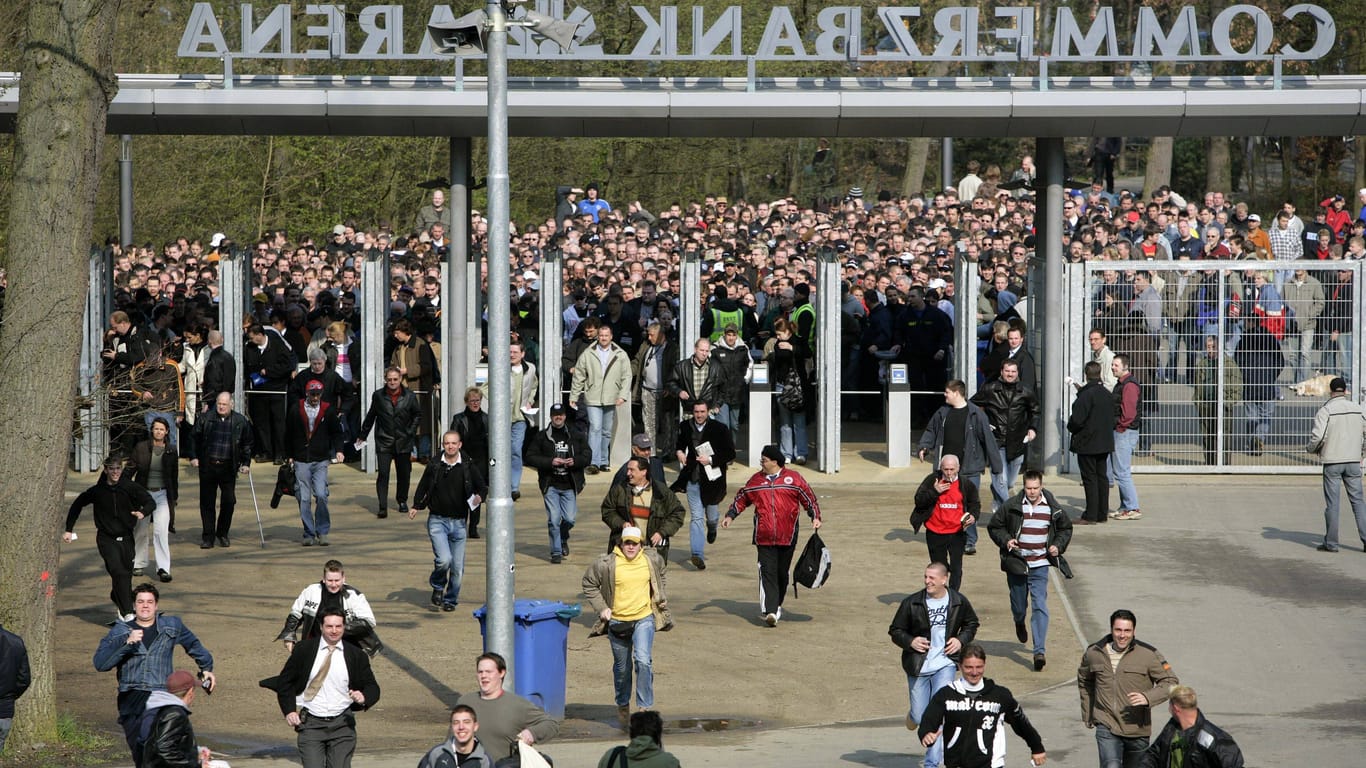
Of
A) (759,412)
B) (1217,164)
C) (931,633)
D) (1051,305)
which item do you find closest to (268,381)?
(759,412)

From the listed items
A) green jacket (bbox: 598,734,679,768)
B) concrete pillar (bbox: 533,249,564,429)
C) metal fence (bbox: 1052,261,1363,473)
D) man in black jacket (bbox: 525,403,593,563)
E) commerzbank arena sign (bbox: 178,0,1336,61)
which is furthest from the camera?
concrete pillar (bbox: 533,249,564,429)

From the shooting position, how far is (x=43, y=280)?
1245 centimetres

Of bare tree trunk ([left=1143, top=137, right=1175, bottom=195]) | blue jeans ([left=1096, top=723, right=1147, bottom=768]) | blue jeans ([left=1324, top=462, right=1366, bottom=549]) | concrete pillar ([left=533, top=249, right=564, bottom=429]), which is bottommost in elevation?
blue jeans ([left=1096, top=723, right=1147, bottom=768])

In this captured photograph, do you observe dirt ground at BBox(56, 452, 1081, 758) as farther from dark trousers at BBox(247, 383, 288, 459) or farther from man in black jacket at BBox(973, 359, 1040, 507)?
dark trousers at BBox(247, 383, 288, 459)

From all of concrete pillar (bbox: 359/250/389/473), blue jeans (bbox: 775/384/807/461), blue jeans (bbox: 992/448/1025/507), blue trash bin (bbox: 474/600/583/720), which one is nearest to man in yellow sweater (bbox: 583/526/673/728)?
blue trash bin (bbox: 474/600/583/720)

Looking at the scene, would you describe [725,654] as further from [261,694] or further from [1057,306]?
[1057,306]

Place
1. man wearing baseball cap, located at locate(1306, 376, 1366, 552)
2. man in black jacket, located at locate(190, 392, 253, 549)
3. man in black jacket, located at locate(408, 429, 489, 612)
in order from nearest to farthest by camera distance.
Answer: man in black jacket, located at locate(408, 429, 489, 612) < man wearing baseball cap, located at locate(1306, 376, 1366, 552) < man in black jacket, located at locate(190, 392, 253, 549)

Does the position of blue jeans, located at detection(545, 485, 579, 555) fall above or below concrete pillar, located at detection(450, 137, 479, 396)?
below

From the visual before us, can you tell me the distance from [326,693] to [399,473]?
8872mm

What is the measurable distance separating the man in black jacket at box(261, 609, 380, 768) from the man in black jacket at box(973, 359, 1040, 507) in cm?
912

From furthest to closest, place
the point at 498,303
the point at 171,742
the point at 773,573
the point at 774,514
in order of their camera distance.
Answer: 1. the point at 773,573
2. the point at 774,514
3. the point at 498,303
4. the point at 171,742

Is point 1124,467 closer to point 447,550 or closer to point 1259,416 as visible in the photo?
point 1259,416

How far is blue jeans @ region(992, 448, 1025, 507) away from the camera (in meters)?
18.1

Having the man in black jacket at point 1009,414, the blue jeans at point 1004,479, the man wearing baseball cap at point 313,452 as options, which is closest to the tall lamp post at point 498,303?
the man wearing baseball cap at point 313,452
